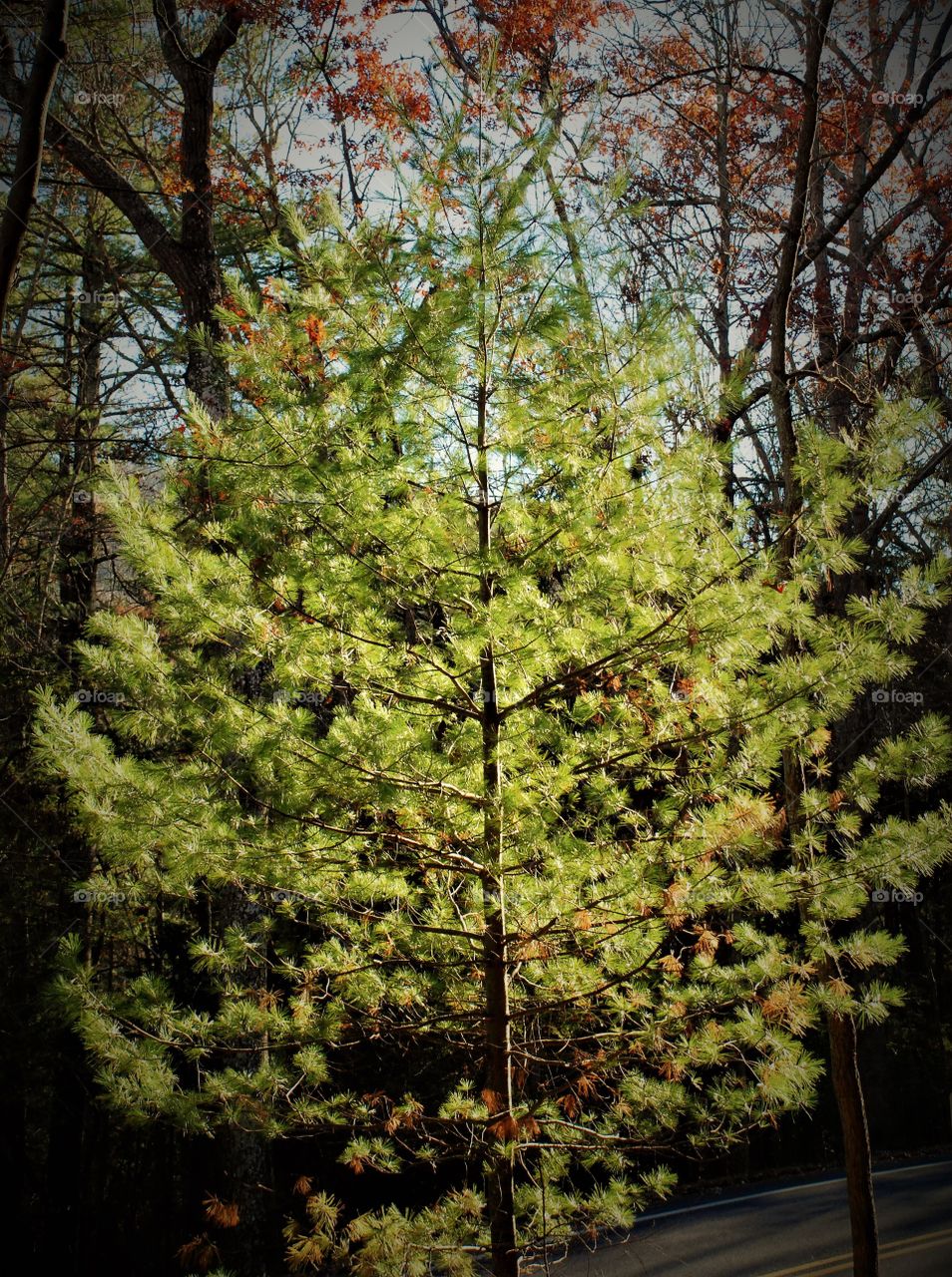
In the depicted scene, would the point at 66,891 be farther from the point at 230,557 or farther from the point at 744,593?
the point at 744,593

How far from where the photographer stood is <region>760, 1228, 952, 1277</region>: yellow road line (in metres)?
7.02

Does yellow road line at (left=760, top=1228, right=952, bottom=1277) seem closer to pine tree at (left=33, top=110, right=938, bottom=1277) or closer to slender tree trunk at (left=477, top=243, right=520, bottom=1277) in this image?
pine tree at (left=33, top=110, right=938, bottom=1277)

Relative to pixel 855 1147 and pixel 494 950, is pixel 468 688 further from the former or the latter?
pixel 855 1147

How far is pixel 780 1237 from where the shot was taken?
798cm

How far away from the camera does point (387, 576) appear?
11.1 feet

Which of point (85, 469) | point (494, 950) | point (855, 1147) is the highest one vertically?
point (85, 469)

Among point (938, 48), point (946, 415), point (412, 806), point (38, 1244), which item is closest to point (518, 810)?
point (412, 806)

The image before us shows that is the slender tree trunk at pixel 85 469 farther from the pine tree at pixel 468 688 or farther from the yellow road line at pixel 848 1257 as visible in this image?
the yellow road line at pixel 848 1257

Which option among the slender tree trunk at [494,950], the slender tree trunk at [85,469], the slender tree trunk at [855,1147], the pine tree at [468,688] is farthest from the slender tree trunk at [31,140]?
the slender tree trunk at [85,469]

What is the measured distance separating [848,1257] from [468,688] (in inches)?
295

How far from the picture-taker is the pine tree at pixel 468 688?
3.23m

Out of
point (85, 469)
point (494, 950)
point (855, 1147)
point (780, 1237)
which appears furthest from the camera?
point (85, 469)

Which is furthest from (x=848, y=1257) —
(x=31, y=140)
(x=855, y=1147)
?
(x=31, y=140)

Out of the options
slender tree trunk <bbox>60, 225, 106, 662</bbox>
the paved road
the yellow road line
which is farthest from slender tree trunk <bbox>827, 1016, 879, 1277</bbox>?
slender tree trunk <bbox>60, 225, 106, 662</bbox>
